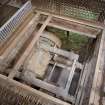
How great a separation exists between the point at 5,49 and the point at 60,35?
132cm

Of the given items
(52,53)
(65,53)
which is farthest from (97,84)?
(52,53)

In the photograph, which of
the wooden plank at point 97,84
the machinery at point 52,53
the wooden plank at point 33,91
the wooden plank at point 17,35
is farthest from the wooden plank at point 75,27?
the wooden plank at point 33,91

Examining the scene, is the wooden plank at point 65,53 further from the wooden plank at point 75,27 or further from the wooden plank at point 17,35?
the wooden plank at point 17,35

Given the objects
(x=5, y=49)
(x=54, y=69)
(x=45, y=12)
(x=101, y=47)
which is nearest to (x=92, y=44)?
(x=101, y=47)

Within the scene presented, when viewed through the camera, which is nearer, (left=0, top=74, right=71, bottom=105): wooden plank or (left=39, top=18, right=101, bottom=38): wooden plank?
(left=0, top=74, right=71, bottom=105): wooden plank

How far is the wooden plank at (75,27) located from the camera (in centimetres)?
249

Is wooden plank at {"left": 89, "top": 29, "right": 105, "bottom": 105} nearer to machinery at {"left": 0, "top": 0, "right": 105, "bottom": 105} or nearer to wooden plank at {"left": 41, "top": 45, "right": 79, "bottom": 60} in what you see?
machinery at {"left": 0, "top": 0, "right": 105, "bottom": 105}

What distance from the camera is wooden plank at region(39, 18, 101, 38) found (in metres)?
2.49

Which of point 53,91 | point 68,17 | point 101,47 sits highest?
point 68,17

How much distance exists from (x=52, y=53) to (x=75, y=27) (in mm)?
537

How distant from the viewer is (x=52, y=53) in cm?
264

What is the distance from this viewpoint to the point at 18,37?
2.14 meters

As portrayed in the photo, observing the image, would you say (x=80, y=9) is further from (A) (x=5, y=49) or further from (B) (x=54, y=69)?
(A) (x=5, y=49)

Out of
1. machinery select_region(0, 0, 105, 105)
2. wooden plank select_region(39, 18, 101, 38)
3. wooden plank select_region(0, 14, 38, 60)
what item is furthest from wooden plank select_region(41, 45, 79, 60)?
wooden plank select_region(0, 14, 38, 60)
